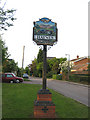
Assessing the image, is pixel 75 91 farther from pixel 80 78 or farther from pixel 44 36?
pixel 80 78

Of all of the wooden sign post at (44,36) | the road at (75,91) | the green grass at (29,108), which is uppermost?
the wooden sign post at (44,36)

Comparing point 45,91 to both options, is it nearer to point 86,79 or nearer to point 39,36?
point 39,36

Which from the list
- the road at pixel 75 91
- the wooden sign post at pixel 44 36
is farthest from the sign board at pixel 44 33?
the road at pixel 75 91

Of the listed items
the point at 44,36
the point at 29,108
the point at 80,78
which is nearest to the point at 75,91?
the point at 29,108

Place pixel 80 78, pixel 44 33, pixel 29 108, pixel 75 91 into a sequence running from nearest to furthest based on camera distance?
pixel 44 33 → pixel 29 108 → pixel 75 91 → pixel 80 78

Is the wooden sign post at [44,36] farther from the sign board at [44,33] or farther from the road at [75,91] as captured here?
the road at [75,91]

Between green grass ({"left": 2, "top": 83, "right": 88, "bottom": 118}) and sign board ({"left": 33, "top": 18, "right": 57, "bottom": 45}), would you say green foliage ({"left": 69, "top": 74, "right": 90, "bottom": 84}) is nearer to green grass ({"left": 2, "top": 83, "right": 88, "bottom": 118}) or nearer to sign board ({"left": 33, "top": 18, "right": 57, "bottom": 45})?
green grass ({"left": 2, "top": 83, "right": 88, "bottom": 118})

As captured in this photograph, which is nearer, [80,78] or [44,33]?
[44,33]

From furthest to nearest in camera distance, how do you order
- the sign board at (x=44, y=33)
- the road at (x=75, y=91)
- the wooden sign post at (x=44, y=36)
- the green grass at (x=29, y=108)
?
the road at (x=75, y=91)
the sign board at (x=44, y=33)
the wooden sign post at (x=44, y=36)
the green grass at (x=29, y=108)

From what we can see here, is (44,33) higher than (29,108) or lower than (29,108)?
higher

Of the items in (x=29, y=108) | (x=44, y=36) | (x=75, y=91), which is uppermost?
(x=44, y=36)

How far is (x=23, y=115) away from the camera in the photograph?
22.3 ft

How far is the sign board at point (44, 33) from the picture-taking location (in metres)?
7.69

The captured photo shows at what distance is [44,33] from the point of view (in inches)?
303
